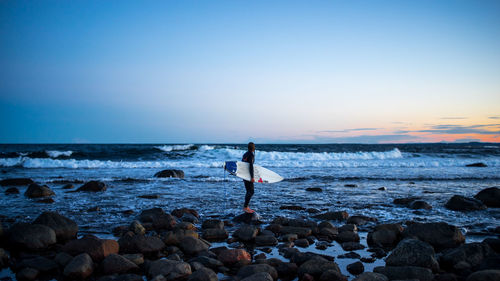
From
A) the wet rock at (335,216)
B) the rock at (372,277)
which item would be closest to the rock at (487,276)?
the rock at (372,277)

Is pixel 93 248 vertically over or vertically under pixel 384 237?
over

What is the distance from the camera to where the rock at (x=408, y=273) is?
4141 mm

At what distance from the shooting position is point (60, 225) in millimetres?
6238

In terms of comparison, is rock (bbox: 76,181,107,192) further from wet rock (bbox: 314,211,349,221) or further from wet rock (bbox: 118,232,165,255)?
wet rock (bbox: 314,211,349,221)

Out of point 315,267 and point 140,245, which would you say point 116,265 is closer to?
point 140,245

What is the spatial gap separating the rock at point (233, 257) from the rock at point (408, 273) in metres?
2.00

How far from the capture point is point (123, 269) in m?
4.62

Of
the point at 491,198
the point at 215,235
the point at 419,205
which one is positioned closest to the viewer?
the point at 215,235

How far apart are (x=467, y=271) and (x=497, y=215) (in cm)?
557

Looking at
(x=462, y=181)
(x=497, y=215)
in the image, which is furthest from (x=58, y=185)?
(x=462, y=181)

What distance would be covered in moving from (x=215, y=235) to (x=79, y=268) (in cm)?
264

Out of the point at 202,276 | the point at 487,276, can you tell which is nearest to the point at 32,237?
the point at 202,276

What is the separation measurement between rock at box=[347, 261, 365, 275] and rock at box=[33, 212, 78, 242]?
532 centimetres

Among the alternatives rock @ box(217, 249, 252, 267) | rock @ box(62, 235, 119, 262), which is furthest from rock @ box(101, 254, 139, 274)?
rock @ box(217, 249, 252, 267)
